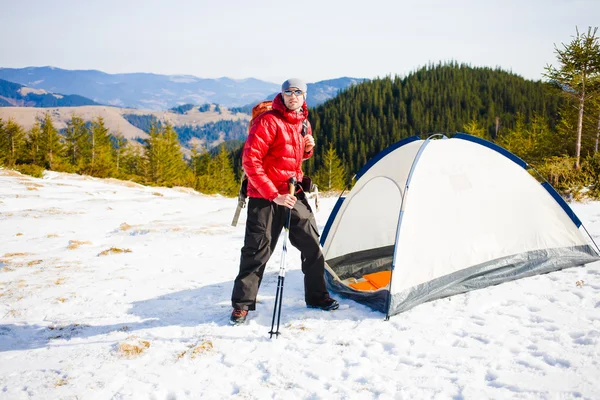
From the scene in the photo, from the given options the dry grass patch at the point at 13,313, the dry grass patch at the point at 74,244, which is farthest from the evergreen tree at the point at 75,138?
the dry grass patch at the point at 13,313

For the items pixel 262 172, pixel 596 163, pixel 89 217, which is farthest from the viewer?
pixel 596 163

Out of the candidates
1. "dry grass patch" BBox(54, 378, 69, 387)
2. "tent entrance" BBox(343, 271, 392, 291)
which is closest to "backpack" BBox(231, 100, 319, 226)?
"tent entrance" BBox(343, 271, 392, 291)

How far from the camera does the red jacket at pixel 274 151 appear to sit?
4137 mm

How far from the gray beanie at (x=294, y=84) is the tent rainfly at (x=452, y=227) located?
1963 millimetres

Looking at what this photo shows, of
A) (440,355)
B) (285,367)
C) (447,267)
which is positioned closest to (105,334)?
(285,367)

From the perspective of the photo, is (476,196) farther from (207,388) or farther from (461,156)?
(207,388)

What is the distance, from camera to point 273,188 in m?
4.13

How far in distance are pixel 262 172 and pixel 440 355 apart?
270 centimetres

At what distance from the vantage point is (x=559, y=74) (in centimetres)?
1861

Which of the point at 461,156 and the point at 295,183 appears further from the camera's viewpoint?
the point at 461,156

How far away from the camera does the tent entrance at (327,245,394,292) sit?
611 cm

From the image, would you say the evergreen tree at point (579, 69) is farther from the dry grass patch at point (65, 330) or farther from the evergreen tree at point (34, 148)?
the evergreen tree at point (34, 148)

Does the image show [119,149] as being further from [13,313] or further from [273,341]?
[273,341]

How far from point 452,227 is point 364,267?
189cm
